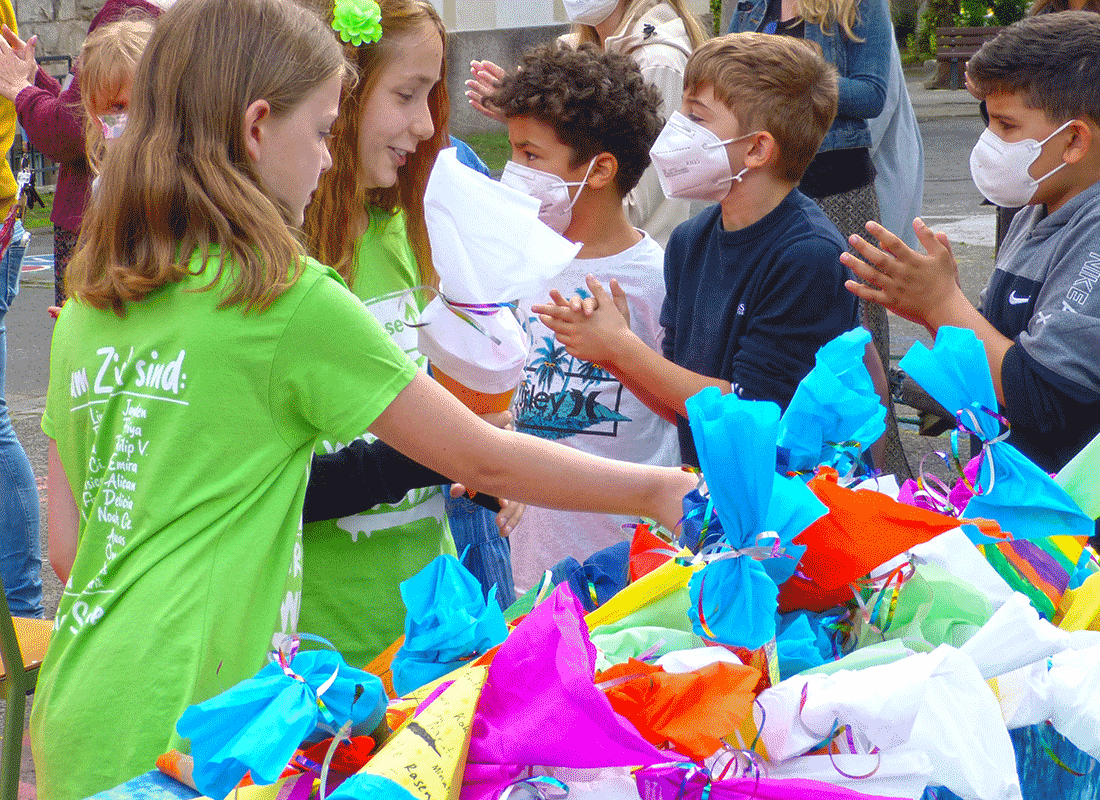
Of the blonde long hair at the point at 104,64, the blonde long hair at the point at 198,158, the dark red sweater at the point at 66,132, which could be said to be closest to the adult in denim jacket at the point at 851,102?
the blonde long hair at the point at 104,64

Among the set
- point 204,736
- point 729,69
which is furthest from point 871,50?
point 204,736

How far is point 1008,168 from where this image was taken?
233 centimetres

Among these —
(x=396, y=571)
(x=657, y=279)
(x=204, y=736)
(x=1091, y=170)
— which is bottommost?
(x=396, y=571)

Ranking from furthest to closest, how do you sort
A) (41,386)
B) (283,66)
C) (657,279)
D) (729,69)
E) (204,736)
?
(41,386), (657,279), (729,69), (283,66), (204,736)

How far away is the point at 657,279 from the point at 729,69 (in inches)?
20.8

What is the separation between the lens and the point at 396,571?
6.39ft

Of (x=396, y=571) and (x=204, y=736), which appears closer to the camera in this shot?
(x=204, y=736)

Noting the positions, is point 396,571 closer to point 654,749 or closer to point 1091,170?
point 654,749

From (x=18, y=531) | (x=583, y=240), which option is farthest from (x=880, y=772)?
(x=18, y=531)

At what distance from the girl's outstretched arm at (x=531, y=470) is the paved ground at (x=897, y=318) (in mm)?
1937

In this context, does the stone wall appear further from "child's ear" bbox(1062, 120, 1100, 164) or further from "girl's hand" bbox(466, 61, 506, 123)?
"child's ear" bbox(1062, 120, 1100, 164)

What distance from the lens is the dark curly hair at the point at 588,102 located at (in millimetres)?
2781

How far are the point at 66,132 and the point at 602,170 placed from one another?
6.77ft

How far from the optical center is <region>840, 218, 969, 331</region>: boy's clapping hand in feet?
6.88
